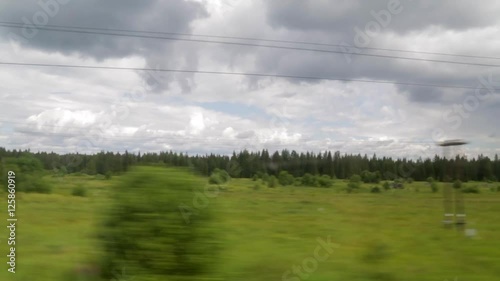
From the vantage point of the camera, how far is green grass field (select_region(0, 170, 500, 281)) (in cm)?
749

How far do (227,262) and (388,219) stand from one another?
1148cm

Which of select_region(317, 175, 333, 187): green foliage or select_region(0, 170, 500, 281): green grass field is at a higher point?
select_region(317, 175, 333, 187): green foliage

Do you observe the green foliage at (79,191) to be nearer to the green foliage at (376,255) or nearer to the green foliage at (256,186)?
the green foliage at (256,186)

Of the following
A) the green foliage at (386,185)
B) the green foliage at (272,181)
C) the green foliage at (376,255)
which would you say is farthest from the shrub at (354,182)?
the green foliage at (376,255)

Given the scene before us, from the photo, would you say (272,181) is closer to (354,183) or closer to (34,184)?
(354,183)

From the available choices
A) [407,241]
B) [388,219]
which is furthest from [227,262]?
[388,219]

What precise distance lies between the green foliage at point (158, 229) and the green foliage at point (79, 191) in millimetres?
17092

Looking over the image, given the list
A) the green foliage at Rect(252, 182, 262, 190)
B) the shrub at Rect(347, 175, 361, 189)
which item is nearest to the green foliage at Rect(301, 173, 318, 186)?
the green foliage at Rect(252, 182, 262, 190)

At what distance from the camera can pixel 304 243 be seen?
11.1m

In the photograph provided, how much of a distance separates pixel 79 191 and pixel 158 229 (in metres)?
18.9

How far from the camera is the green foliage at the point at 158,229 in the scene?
600 cm

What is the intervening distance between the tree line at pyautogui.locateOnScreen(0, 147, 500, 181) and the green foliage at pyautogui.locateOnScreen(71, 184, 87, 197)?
204 cm

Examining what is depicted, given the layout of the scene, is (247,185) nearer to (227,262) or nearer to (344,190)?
(344,190)

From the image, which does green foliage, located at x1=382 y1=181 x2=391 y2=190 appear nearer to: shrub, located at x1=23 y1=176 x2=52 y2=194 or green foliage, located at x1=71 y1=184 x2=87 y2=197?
green foliage, located at x1=71 y1=184 x2=87 y2=197
